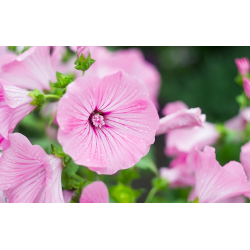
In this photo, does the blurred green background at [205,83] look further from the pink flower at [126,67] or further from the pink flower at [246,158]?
the pink flower at [246,158]

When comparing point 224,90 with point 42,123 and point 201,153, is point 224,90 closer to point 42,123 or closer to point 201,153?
point 42,123

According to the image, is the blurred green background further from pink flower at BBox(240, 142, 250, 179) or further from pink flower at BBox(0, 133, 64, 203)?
pink flower at BBox(0, 133, 64, 203)

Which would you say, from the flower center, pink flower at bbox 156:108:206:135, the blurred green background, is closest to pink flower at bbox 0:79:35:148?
the flower center

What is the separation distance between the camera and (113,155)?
1.69 feet

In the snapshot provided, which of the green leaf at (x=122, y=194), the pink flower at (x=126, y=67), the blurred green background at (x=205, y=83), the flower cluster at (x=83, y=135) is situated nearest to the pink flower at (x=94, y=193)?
the flower cluster at (x=83, y=135)

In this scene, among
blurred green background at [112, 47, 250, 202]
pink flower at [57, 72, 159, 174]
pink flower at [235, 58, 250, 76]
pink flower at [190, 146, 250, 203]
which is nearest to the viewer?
pink flower at [57, 72, 159, 174]

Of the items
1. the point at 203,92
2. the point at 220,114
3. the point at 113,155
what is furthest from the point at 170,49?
the point at 113,155

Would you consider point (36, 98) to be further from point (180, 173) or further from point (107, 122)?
point (180, 173)

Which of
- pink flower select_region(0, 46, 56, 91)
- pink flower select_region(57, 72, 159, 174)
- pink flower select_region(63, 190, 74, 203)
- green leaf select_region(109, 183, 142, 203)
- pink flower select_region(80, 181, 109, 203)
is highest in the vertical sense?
pink flower select_region(0, 46, 56, 91)

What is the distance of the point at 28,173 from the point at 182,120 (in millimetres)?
258

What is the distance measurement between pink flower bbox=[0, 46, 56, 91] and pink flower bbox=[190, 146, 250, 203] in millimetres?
291

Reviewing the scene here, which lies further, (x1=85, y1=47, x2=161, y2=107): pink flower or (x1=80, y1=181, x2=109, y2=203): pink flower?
(x1=85, y1=47, x2=161, y2=107): pink flower

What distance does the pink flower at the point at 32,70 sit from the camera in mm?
628

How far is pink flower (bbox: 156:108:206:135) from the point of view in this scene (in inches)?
23.8
